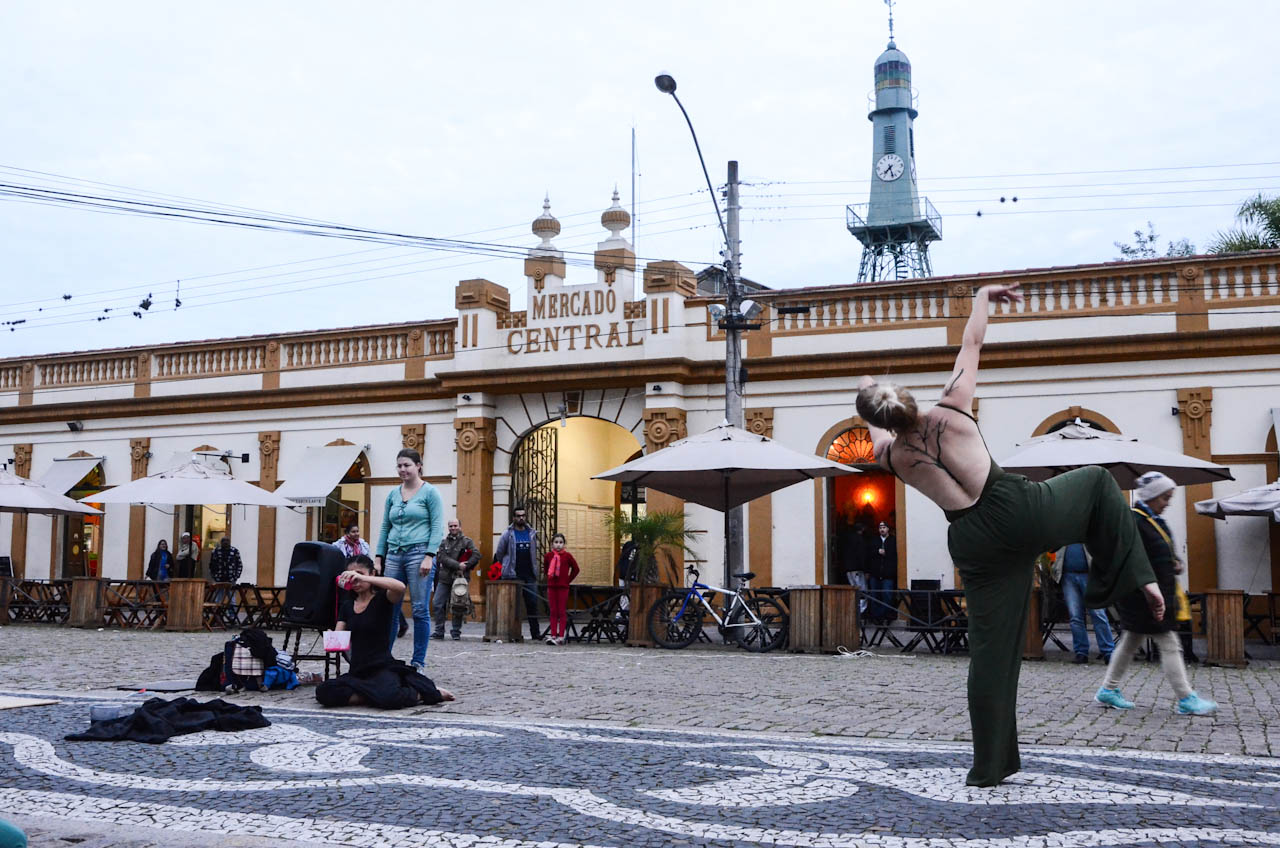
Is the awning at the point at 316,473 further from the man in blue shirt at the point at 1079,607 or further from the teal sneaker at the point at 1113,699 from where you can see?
the teal sneaker at the point at 1113,699

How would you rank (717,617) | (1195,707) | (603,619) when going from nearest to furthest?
(1195,707), (717,617), (603,619)

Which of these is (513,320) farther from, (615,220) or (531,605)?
(531,605)

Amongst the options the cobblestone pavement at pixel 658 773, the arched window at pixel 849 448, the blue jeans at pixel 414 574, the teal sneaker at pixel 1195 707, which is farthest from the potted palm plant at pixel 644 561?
the teal sneaker at pixel 1195 707

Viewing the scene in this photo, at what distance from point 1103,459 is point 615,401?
30.2 ft

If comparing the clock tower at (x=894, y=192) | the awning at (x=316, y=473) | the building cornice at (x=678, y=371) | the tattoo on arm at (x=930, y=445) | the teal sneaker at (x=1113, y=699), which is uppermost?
the clock tower at (x=894, y=192)

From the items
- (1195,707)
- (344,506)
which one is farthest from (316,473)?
(1195,707)

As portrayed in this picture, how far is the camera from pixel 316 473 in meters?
22.5

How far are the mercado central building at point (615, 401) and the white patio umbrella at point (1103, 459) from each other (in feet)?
10.6

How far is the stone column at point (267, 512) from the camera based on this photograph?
76.2ft

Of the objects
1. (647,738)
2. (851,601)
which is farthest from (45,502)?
(647,738)

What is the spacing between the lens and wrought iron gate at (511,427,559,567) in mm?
21828

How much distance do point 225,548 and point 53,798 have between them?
18.0 m

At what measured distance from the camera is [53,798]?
5.09m

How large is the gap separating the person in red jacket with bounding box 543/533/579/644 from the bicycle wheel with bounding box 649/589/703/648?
1303 millimetres
